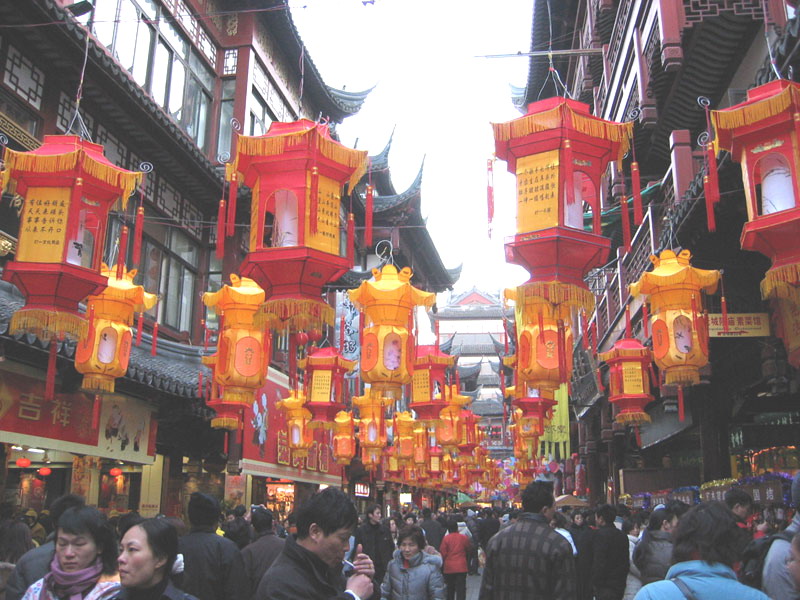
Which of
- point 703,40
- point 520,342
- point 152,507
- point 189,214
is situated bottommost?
point 152,507

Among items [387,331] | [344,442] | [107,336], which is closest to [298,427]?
[344,442]

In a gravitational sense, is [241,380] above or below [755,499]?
above

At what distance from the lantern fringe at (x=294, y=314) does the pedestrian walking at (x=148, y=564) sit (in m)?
4.29

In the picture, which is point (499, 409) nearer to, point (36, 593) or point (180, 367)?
point (180, 367)

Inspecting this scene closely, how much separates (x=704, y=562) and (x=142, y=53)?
14.4 m

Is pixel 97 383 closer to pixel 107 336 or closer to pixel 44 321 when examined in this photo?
pixel 107 336

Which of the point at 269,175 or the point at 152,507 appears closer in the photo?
the point at 269,175

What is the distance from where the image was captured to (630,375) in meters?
10.9

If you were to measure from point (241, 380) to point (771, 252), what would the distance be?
6079mm

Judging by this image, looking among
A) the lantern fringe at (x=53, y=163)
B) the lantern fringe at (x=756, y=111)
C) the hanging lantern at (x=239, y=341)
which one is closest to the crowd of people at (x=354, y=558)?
the hanging lantern at (x=239, y=341)

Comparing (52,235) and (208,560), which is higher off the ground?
(52,235)

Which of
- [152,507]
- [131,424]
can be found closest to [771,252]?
[131,424]

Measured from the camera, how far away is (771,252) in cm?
604

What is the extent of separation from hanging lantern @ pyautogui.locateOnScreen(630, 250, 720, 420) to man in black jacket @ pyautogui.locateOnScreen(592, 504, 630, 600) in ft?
7.21
